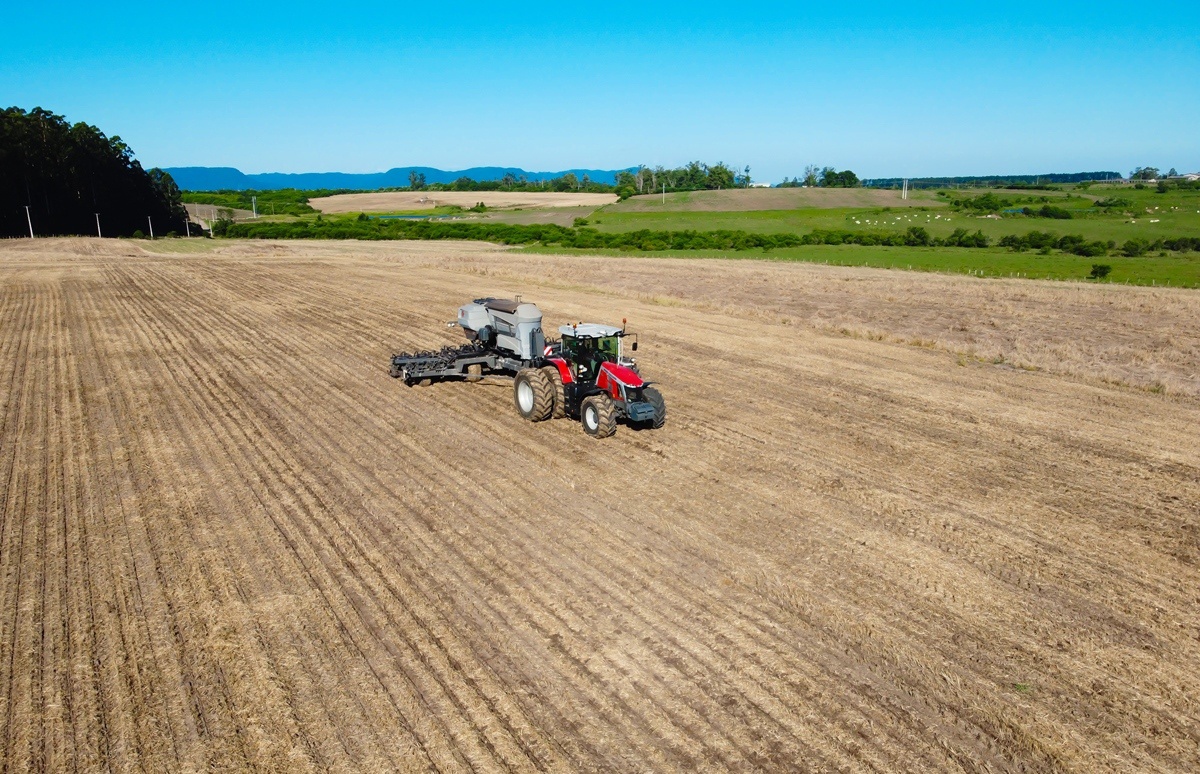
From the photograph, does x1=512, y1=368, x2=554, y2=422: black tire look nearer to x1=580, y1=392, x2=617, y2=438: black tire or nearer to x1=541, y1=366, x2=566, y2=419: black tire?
x1=541, y1=366, x2=566, y2=419: black tire

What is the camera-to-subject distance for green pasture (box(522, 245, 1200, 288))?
126 feet

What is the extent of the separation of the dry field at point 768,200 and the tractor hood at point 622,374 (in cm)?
9124

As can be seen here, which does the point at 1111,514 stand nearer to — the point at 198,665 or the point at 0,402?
the point at 198,665

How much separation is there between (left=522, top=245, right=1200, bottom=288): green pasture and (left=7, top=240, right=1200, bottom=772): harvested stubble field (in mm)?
23196

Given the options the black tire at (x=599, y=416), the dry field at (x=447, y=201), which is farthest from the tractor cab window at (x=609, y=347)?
the dry field at (x=447, y=201)

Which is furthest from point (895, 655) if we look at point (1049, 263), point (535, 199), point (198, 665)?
point (535, 199)

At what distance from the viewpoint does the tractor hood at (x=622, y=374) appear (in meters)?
12.6

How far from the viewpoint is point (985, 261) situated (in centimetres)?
4609

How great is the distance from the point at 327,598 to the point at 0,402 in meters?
12.2

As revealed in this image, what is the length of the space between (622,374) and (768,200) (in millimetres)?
100597

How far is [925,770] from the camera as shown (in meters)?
5.81

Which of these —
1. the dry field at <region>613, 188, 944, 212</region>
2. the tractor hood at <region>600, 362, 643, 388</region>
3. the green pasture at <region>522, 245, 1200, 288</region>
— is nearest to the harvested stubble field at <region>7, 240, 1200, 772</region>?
the tractor hood at <region>600, 362, 643, 388</region>

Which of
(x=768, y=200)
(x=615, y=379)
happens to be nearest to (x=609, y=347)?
(x=615, y=379)

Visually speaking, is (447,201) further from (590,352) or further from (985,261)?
(590,352)
